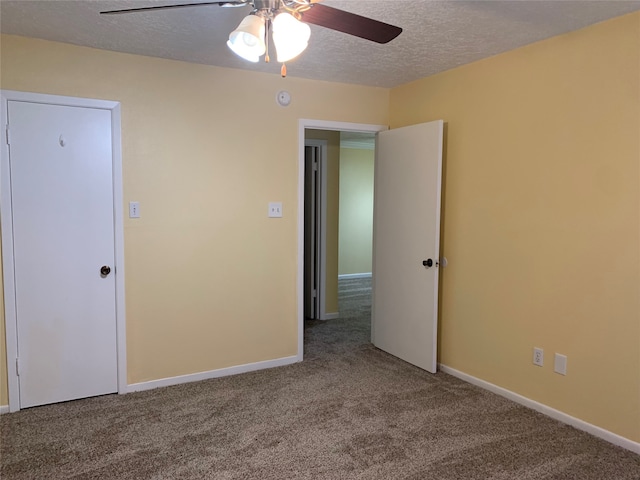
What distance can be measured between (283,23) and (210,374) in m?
2.66

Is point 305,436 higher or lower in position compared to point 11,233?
lower

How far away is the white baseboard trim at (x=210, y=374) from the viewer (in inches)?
126

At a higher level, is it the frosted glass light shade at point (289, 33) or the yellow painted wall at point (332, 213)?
the frosted glass light shade at point (289, 33)

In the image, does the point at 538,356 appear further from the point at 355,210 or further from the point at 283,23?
the point at 355,210

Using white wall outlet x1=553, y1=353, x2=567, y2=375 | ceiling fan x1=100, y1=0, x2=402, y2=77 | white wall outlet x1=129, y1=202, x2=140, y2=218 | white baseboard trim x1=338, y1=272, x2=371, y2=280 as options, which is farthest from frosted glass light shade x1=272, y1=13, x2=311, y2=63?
white baseboard trim x1=338, y1=272, x2=371, y2=280

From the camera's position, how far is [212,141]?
10.9 ft

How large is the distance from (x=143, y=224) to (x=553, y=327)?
2778mm

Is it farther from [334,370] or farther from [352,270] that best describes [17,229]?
[352,270]

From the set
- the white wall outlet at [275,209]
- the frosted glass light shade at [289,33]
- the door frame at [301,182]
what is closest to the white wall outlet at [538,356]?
the door frame at [301,182]

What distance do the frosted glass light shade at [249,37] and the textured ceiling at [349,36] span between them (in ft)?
2.17

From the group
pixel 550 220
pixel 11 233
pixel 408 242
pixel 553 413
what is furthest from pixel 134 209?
pixel 553 413

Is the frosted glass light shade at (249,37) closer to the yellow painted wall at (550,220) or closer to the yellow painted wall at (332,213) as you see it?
the yellow painted wall at (550,220)

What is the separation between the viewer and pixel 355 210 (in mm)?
7820

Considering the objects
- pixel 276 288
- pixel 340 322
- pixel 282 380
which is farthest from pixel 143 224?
pixel 340 322
